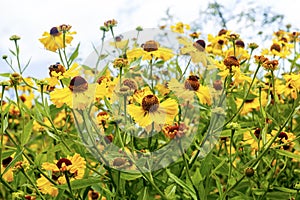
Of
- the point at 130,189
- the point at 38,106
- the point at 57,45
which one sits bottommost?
the point at 130,189

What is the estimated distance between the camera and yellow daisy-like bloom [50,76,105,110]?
36.9 inches

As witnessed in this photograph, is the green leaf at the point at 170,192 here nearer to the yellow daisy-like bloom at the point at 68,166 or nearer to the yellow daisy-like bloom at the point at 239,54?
the yellow daisy-like bloom at the point at 68,166

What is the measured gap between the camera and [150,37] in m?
1.27

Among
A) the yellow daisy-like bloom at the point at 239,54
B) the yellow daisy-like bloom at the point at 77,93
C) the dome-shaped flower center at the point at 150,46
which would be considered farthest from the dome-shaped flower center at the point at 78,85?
the yellow daisy-like bloom at the point at 239,54

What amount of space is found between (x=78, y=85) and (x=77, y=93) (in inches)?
0.7

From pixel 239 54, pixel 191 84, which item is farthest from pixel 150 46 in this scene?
pixel 239 54

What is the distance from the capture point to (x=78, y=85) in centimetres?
96

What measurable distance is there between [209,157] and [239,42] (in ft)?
1.99

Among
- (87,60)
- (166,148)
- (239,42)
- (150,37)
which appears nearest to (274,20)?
(239,42)

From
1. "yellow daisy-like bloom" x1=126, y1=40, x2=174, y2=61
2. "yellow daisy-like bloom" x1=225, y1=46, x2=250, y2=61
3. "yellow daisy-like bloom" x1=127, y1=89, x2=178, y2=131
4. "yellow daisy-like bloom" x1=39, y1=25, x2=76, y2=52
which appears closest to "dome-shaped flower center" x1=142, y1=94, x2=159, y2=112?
"yellow daisy-like bloom" x1=127, y1=89, x2=178, y2=131

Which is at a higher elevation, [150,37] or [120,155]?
[150,37]

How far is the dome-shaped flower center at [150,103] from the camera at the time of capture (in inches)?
34.4

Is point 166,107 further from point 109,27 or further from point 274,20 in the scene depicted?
point 274,20

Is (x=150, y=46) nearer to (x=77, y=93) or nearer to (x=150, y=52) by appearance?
(x=150, y=52)
